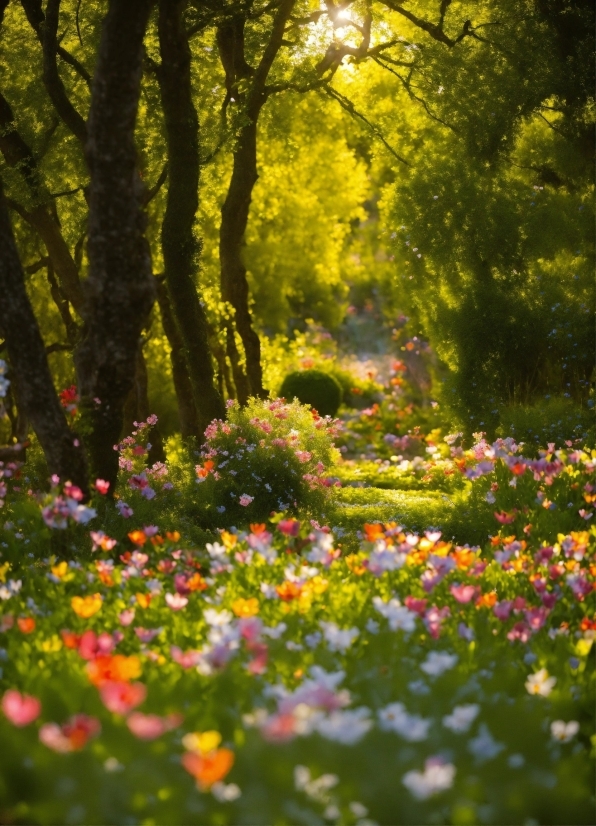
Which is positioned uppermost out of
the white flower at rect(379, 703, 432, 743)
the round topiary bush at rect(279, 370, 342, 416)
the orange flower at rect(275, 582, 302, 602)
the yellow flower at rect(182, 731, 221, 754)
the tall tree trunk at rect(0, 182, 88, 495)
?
the tall tree trunk at rect(0, 182, 88, 495)

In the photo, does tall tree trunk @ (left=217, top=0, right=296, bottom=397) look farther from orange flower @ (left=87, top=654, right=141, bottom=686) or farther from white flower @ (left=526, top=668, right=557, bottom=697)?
orange flower @ (left=87, top=654, right=141, bottom=686)

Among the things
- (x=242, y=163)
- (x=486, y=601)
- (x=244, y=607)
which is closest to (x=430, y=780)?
(x=244, y=607)

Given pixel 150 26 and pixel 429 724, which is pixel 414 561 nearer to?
pixel 429 724

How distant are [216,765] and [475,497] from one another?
316 inches

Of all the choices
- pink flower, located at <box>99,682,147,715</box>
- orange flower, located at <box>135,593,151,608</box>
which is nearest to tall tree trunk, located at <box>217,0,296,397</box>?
orange flower, located at <box>135,593,151,608</box>

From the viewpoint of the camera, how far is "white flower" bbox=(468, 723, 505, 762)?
2.62 metres

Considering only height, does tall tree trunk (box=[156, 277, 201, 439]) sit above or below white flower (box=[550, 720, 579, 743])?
above

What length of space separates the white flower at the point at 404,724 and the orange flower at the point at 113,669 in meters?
0.73

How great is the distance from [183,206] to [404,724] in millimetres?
9355

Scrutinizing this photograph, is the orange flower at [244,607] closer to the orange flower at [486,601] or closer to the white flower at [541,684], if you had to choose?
the white flower at [541,684]

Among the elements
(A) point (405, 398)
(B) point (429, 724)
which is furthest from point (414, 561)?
(A) point (405, 398)

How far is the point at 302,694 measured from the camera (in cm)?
271

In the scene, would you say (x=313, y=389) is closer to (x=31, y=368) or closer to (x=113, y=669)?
(x=31, y=368)

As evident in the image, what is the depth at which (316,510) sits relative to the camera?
1073 centimetres
